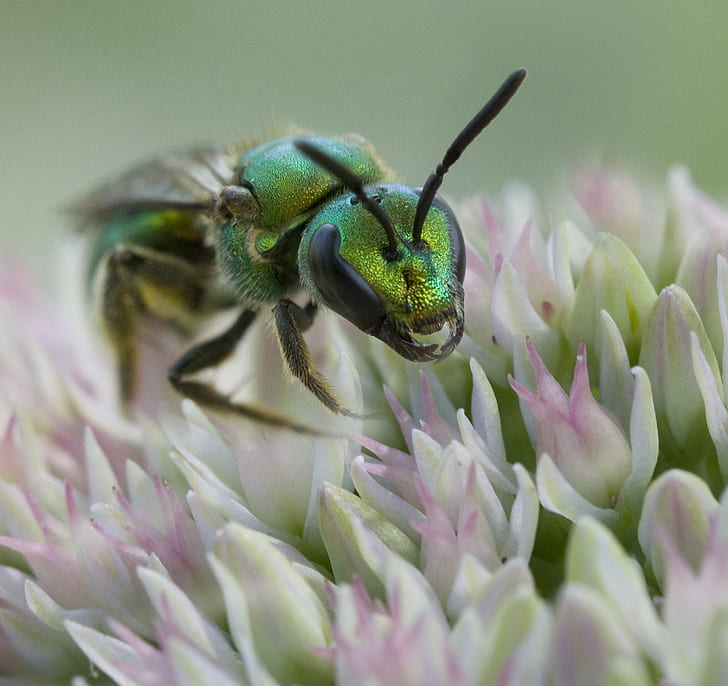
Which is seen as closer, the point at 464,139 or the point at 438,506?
the point at 438,506

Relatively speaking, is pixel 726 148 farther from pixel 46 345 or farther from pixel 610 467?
pixel 610 467

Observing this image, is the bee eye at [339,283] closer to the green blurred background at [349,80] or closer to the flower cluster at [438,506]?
the flower cluster at [438,506]

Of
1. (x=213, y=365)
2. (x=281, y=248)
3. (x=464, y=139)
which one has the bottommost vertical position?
(x=213, y=365)

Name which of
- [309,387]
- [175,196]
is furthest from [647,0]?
[309,387]

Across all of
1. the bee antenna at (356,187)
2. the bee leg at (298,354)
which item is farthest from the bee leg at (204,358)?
the bee antenna at (356,187)

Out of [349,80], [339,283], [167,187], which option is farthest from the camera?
[349,80]

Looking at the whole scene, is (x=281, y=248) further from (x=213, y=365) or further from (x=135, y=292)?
(x=135, y=292)

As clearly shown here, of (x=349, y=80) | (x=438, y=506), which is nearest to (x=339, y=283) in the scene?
(x=438, y=506)
